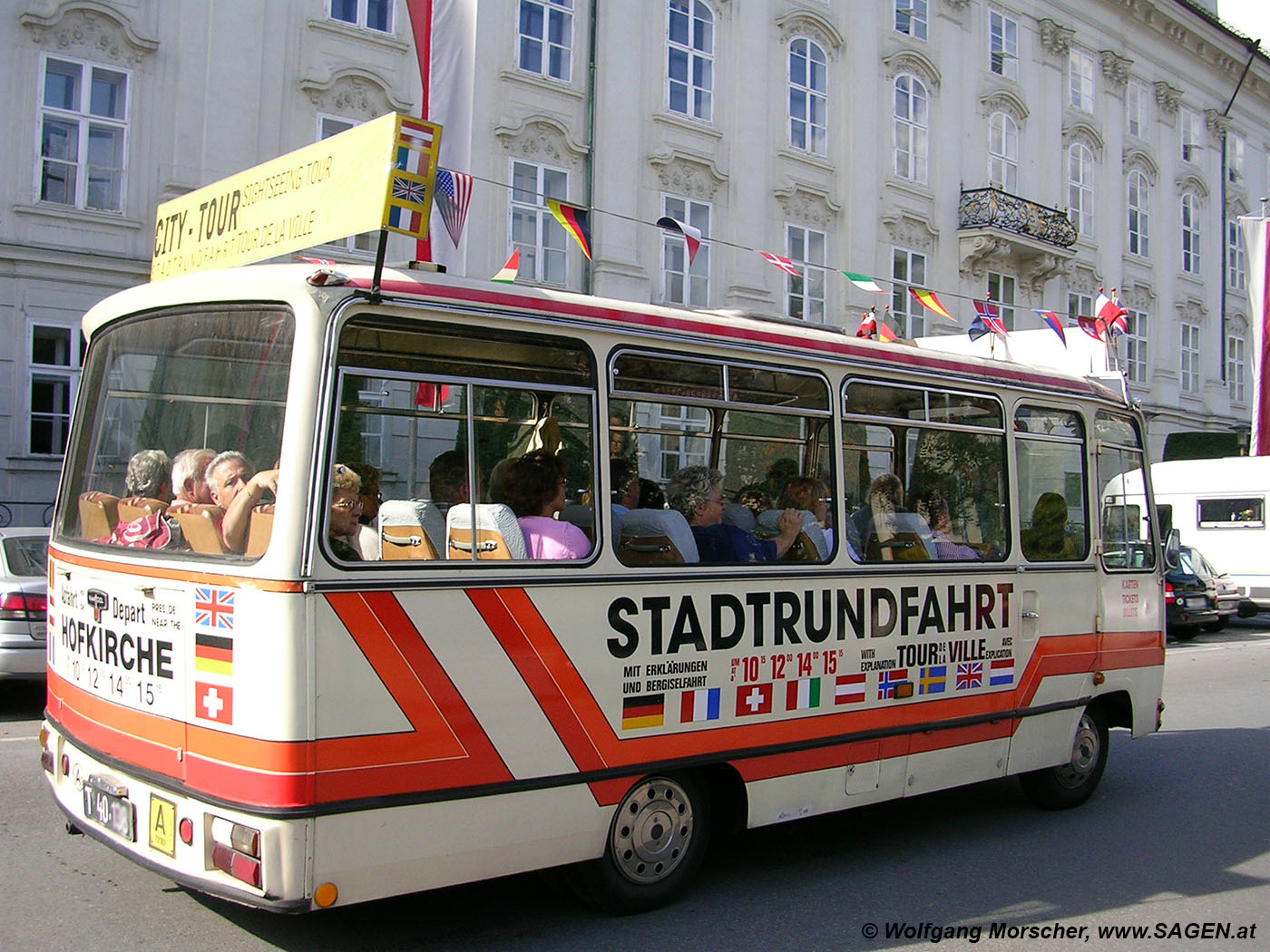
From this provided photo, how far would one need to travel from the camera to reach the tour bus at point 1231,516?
73.8ft

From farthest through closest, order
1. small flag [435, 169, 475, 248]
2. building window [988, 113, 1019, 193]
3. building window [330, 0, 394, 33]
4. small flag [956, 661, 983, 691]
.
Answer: building window [988, 113, 1019, 193] < building window [330, 0, 394, 33] < small flag [435, 169, 475, 248] < small flag [956, 661, 983, 691]

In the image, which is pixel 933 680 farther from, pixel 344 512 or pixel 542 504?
pixel 344 512

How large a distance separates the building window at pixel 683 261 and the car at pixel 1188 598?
371 inches

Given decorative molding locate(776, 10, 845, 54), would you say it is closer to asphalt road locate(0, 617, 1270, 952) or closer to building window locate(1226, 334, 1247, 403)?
asphalt road locate(0, 617, 1270, 952)

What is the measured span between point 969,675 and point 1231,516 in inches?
738

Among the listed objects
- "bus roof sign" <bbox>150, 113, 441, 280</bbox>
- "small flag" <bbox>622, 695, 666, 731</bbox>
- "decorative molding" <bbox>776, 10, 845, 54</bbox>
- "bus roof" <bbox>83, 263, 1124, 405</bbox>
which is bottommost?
"small flag" <bbox>622, 695, 666, 731</bbox>

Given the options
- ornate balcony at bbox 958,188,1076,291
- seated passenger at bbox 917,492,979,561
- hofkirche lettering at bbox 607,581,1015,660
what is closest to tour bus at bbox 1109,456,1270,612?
ornate balcony at bbox 958,188,1076,291

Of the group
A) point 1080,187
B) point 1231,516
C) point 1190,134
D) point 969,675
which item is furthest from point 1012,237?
point 969,675

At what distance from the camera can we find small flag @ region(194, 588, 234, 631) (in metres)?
4.27

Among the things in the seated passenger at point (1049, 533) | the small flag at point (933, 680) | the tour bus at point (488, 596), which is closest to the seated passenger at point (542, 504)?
the tour bus at point (488, 596)

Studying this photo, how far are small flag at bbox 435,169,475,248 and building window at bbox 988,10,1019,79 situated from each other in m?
23.0

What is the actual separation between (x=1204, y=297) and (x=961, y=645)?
35203 mm

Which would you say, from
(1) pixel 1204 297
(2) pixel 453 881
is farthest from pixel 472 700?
(1) pixel 1204 297

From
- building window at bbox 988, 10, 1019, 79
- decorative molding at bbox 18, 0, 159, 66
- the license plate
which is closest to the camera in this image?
the license plate
